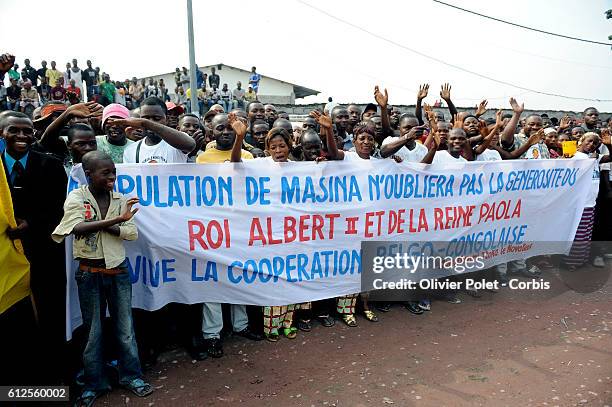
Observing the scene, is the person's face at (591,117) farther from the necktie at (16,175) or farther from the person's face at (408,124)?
the necktie at (16,175)

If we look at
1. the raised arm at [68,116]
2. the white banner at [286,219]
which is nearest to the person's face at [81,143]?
the raised arm at [68,116]

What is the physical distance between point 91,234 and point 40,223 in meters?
0.49

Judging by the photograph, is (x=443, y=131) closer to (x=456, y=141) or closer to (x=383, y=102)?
(x=456, y=141)

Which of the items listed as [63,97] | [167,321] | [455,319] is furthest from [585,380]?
[63,97]

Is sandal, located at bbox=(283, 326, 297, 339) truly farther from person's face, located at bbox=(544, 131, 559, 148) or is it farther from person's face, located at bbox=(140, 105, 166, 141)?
person's face, located at bbox=(544, 131, 559, 148)

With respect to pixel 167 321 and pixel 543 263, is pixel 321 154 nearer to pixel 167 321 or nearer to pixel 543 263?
pixel 167 321

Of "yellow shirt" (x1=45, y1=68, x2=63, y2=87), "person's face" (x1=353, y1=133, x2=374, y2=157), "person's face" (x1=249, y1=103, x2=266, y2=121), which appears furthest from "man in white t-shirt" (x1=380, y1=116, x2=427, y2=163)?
"yellow shirt" (x1=45, y1=68, x2=63, y2=87)

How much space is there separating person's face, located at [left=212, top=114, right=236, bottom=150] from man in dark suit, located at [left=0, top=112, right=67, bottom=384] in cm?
138

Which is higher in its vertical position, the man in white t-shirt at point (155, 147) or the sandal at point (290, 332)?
the man in white t-shirt at point (155, 147)

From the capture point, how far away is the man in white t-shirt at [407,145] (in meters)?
4.69

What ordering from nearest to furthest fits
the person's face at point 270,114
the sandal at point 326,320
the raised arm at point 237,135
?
1. the raised arm at point 237,135
2. the sandal at point 326,320
3. the person's face at point 270,114

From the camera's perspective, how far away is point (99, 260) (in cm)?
312

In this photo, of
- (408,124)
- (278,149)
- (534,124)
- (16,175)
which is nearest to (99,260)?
(16,175)

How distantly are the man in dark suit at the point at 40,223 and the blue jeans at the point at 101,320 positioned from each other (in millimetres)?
334
